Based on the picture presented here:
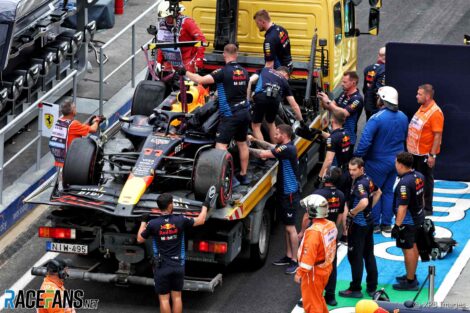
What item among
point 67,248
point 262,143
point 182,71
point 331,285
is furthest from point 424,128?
point 67,248

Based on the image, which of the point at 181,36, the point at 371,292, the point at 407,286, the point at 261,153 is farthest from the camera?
the point at 181,36

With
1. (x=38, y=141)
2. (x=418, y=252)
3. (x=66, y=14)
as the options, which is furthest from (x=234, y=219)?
(x=66, y=14)

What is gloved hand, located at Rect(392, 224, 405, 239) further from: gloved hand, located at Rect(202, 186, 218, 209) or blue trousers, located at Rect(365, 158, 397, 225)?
gloved hand, located at Rect(202, 186, 218, 209)

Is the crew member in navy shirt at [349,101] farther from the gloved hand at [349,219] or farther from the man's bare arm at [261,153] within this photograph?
the gloved hand at [349,219]

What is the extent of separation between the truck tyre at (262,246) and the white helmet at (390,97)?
208 centimetres

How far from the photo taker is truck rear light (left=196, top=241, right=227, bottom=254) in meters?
14.5

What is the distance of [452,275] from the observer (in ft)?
51.6

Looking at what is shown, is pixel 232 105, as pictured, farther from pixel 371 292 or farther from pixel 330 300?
pixel 371 292

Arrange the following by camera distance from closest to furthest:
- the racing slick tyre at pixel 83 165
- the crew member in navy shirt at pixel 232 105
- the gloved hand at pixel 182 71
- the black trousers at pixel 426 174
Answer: the racing slick tyre at pixel 83 165 → the gloved hand at pixel 182 71 → the crew member in navy shirt at pixel 232 105 → the black trousers at pixel 426 174

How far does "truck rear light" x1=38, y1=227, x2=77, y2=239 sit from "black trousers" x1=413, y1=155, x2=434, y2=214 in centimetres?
483

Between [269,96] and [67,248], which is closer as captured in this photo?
[67,248]

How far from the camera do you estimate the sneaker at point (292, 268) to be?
15.8 metres

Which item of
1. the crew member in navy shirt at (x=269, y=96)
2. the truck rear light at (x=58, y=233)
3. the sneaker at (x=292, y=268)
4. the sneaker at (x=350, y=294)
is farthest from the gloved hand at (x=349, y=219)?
the truck rear light at (x=58, y=233)

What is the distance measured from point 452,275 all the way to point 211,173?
335 centimetres
